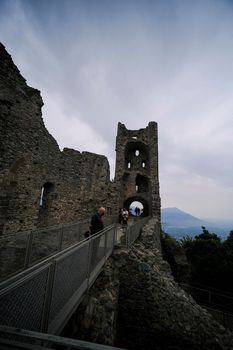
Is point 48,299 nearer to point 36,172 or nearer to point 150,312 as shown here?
point 150,312

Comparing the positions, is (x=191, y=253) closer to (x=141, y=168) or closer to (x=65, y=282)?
(x=141, y=168)

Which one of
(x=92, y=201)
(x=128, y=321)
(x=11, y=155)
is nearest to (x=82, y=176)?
→ (x=92, y=201)

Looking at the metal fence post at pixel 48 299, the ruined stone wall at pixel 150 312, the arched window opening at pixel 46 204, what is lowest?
the ruined stone wall at pixel 150 312

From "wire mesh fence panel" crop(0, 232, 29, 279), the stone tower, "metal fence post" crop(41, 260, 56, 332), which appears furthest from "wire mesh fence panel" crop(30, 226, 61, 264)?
the stone tower

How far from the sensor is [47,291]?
2.32 m

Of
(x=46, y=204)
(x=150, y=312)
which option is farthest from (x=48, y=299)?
(x=46, y=204)

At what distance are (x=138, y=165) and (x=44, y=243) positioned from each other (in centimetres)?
2067

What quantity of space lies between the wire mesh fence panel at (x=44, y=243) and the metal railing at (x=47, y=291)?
1530mm

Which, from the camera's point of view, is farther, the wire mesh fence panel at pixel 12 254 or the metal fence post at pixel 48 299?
the wire mesh fence panel at pixel 12 254

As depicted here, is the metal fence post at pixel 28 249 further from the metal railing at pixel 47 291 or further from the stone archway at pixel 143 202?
the stone archway at pixel 143 202

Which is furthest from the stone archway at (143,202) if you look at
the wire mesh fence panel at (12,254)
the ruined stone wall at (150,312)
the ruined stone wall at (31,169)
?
the wire mesh fence panel at (12,254)

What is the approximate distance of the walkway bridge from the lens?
1.77 meters

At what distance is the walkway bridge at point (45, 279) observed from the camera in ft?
5.82

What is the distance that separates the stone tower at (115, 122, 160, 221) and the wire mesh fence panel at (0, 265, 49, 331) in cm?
1785
